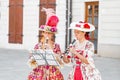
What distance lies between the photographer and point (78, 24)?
15.8ft

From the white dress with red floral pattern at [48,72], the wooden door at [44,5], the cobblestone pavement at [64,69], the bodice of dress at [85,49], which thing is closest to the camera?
the bodice of dress at [85,49]

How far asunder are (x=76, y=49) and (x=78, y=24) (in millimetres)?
283

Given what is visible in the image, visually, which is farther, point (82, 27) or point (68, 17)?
point (68, 17)

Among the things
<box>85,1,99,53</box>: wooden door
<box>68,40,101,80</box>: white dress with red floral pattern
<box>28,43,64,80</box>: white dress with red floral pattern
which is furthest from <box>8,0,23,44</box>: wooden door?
<box>68,40,101,80</box>: white dress with red floral pattern

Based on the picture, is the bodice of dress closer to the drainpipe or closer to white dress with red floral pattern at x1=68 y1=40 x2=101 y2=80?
white dress with red floral pattern at x1=68 y1=40 x2=101 y2=80

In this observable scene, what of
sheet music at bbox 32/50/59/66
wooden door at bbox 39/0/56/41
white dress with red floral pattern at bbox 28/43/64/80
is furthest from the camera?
wooden door at bbox 39/0/56/41

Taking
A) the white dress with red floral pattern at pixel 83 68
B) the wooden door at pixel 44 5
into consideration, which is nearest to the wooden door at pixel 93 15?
the wooden door at pixel 44 5

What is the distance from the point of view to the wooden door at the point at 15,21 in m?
18.5

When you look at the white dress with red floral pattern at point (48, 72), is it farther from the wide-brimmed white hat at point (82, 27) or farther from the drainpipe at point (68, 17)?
the drainpipe at point (68, 17)

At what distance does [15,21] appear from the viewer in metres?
18.7

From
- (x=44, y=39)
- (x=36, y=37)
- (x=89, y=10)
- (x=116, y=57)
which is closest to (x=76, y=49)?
(x=44, y=39)

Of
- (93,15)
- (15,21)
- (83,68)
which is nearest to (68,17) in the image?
(93,15)

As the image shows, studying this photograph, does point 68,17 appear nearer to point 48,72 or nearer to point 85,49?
point 48,72

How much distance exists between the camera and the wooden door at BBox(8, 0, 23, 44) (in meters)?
18.5
